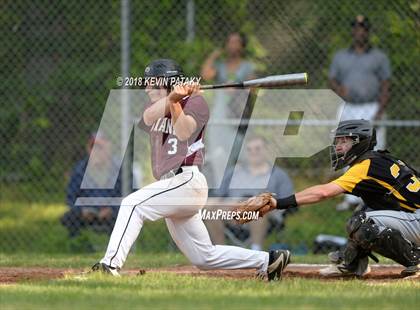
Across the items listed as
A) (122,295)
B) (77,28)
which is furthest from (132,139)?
(122,295)

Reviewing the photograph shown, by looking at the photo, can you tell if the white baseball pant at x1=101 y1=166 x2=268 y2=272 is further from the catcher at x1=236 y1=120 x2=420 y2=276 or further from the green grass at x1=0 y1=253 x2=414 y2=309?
the catcher at x1=236 y1=120 x2=420 y2=276

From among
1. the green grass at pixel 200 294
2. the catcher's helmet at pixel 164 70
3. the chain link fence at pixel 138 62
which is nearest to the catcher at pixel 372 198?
the green grass at pixel 200 294

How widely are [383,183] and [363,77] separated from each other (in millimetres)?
3982

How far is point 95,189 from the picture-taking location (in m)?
11.1

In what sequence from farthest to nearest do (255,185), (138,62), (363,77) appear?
(138,62) → (363,77) → (255,185)

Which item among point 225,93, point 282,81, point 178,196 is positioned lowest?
point 178,196

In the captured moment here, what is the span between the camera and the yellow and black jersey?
735 cm

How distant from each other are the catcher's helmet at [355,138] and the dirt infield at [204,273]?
3.11ft

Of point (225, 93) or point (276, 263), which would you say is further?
point (225, 93)

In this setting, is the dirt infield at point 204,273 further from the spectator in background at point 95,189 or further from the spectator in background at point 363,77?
the spectator in background at point 363,77

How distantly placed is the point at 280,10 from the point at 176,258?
11.5 feet

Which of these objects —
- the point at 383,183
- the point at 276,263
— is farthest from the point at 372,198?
the point at 276,263

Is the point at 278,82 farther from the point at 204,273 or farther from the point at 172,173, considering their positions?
the point at 204,273

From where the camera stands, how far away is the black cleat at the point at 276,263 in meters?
7.27
